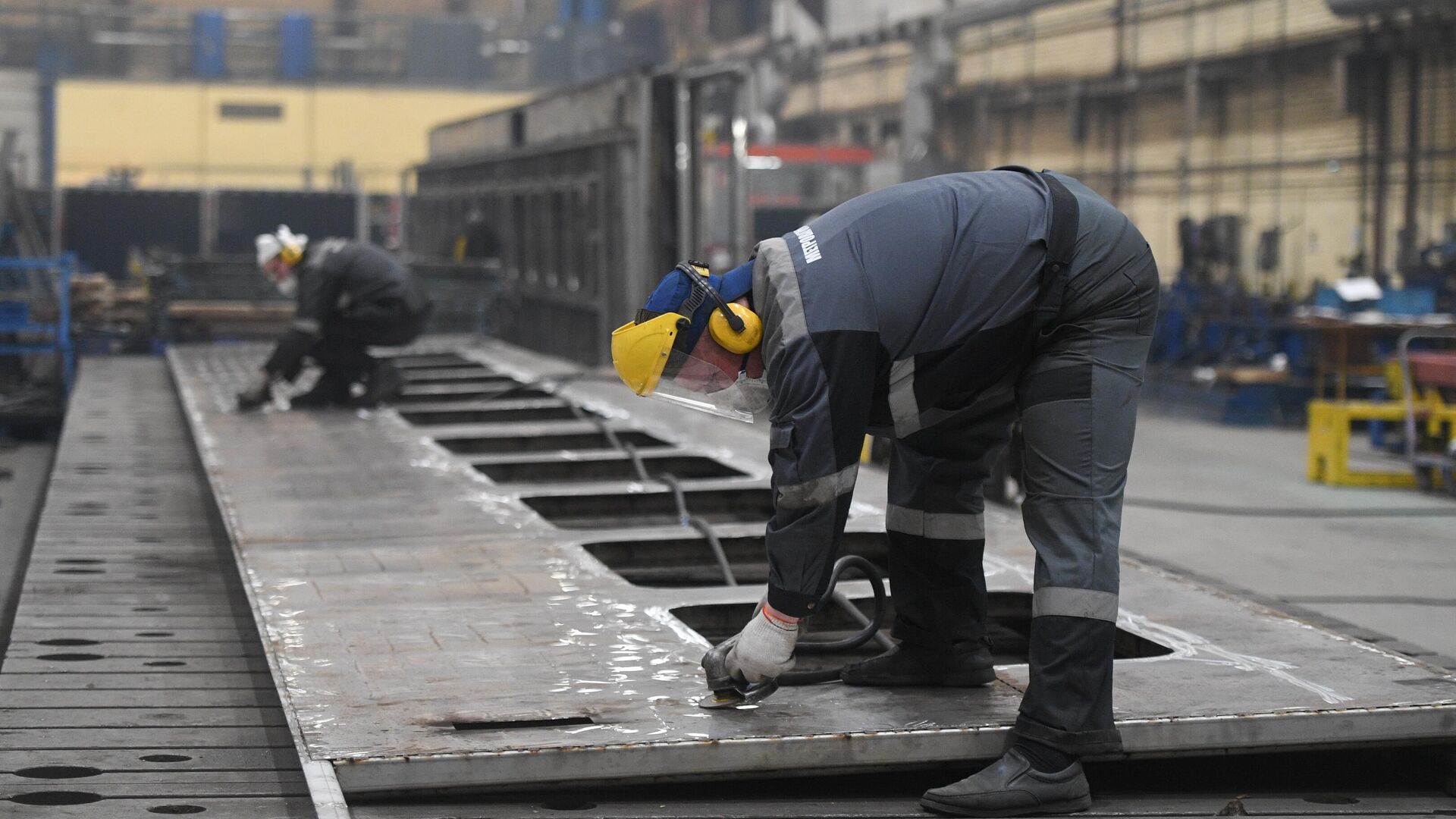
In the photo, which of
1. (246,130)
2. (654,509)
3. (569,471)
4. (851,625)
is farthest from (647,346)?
(246,130)

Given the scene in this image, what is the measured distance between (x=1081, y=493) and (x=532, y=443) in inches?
227

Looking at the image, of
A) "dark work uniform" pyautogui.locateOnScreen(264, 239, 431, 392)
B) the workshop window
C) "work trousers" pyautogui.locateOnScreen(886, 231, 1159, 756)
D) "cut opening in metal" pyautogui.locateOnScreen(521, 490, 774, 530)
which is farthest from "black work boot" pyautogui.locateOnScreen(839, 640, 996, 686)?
the workshop window

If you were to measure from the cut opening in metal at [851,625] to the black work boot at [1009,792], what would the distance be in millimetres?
1162

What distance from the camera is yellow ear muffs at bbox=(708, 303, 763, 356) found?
3713 millimetres

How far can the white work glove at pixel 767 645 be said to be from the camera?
3621mm

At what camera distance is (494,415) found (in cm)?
1012

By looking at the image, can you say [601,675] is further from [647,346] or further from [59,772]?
[59,772]

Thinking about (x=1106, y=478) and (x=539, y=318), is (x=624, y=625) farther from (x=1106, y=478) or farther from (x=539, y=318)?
(x=539, y=318)

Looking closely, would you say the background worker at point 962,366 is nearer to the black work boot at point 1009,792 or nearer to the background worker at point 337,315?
the black work boot at point 1009,792

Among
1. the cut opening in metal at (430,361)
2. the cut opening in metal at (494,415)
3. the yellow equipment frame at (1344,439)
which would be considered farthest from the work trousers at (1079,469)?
the cut opening in metal at (430,361)

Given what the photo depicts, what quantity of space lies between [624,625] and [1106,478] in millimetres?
1552

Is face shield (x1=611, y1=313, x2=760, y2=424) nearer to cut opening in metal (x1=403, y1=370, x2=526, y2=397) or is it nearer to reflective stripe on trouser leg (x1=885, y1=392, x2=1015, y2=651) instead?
reflective stripe on trouser leg (x1=885, y1=392, x2=1015, y2=651)

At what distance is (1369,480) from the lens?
1050 centimetres

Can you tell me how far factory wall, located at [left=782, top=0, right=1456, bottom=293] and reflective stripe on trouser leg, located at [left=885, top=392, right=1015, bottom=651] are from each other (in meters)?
11.4
